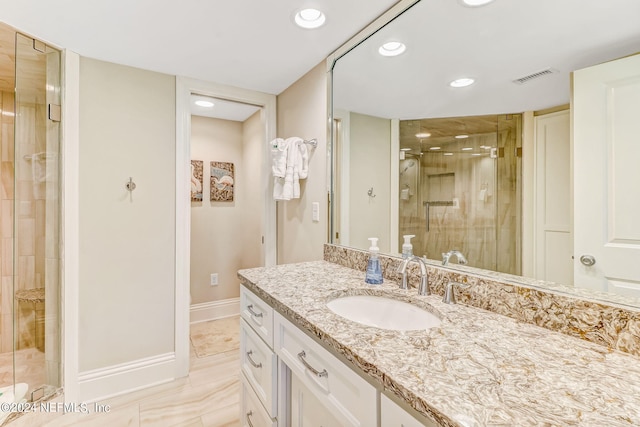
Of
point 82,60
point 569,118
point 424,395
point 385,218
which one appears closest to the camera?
point 424,395

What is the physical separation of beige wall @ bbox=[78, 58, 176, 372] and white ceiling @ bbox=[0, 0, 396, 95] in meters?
0.21

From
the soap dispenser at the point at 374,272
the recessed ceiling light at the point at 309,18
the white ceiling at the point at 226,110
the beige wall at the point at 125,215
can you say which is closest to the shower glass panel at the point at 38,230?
the beige wall at the point at 125,215

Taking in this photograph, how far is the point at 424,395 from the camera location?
1.78ft

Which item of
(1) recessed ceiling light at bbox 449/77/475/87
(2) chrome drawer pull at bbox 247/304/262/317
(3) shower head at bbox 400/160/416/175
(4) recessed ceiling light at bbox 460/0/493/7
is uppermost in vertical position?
(4) recessed ceiling light at bbox 460/0/493/7

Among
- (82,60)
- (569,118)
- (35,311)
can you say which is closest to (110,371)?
(35,311)

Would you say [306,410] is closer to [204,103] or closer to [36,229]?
[36,229]

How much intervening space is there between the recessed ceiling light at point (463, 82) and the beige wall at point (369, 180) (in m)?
0.36

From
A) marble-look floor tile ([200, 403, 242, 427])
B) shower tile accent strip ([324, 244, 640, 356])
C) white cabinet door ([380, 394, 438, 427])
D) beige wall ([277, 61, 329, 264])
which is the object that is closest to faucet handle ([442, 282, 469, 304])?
shower tile accent strip ([324, 244, 640, 356])

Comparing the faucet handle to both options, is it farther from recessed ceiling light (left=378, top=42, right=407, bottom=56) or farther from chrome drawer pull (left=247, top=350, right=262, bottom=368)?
recessed ceiling light (left=378, top=42, right=407, bottom=56)

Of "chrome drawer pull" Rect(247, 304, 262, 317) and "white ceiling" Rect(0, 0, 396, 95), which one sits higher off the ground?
"white ceiling" Rect(0, 0, 396, 95)

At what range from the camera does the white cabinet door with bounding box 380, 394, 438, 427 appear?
0.56m

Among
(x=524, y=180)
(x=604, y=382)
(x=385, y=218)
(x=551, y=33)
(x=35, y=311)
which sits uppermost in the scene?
(x=551, y=33)

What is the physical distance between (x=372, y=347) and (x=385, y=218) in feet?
2.91

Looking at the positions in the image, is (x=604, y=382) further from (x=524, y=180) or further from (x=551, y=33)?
(x=551, y=33)
